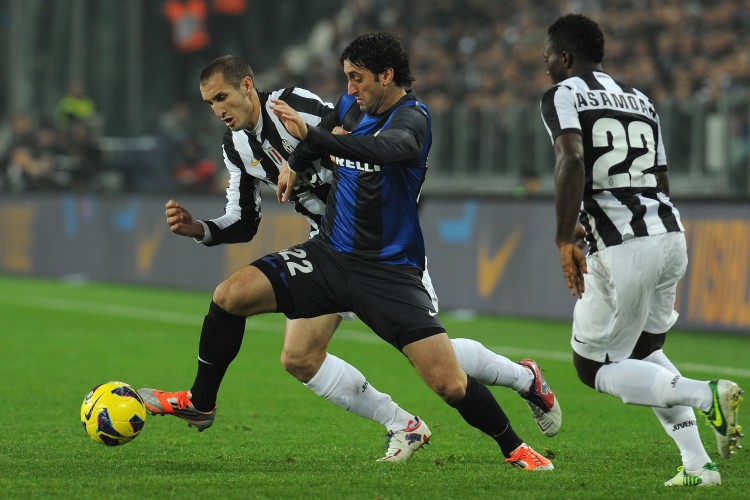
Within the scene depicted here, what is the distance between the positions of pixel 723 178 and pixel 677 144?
2.78ft

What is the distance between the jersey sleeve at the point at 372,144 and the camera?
216 inches

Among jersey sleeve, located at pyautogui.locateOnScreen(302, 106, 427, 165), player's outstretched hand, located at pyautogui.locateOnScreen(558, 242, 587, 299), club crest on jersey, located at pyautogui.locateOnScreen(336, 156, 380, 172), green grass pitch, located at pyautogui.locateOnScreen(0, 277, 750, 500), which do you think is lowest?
green grass pitch, located at pyautogui.locateOnScreen(0, 277, 750, 500)

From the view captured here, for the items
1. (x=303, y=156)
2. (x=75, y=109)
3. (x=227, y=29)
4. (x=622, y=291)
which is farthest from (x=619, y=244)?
(x=227, y=29)

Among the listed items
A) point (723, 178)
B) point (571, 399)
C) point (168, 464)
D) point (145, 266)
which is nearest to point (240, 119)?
point (168, 464)

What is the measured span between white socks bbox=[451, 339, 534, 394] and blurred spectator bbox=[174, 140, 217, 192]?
14.2 m

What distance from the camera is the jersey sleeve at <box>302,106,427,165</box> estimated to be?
5496 mm

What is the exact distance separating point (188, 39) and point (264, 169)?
65.2 feet

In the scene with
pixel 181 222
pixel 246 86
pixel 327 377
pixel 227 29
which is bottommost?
pixel 327 377

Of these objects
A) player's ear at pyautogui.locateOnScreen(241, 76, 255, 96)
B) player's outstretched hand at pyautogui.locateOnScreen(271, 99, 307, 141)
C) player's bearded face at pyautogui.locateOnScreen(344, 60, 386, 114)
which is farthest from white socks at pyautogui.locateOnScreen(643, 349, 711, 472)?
player's ear at pyautogui.locateOnScreen(241, 76, 255, 96)

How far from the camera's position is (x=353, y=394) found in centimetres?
656

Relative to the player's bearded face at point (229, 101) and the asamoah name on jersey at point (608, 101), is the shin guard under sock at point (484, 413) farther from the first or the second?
the player's bearded face at point (229, 101)

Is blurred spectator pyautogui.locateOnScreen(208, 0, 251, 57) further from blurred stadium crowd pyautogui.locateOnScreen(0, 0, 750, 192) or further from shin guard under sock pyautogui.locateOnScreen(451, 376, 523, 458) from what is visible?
shin guard under sock pyautogui.locateOnScreen(451, 376, 523, 458)

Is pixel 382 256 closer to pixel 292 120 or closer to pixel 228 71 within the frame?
pixel 292 120

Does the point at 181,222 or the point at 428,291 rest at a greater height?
the point at 181,222
